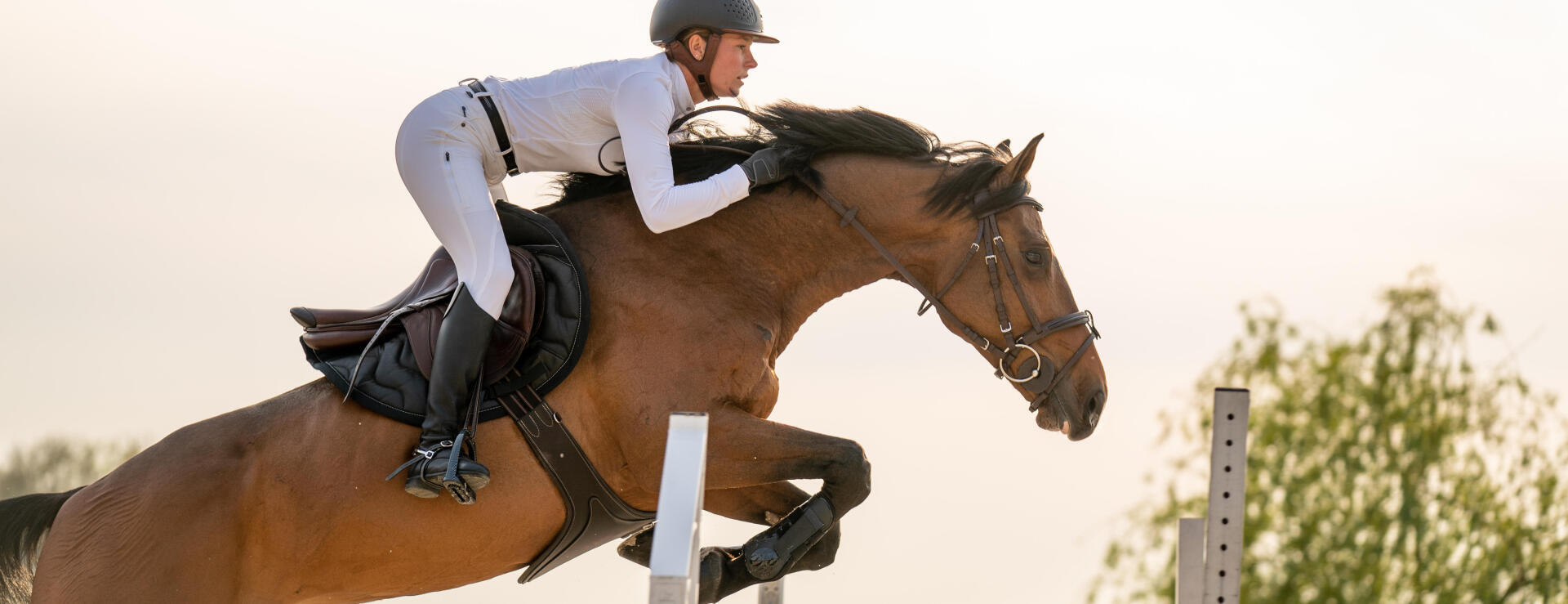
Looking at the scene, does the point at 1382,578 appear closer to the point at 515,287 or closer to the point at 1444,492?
the point at 1444,492

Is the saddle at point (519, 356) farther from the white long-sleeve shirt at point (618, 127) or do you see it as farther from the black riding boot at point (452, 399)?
the white long-sleeve shirt at point (618, 127)

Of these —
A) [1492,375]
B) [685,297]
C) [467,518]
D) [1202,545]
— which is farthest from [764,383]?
[1492,375]

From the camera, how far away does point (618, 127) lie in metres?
4.01

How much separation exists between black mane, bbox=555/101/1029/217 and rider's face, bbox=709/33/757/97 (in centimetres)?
20

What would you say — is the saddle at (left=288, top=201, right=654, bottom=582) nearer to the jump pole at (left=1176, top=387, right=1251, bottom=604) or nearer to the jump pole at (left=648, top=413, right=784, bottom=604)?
the jump pole at (left=648, top=413, right=784, bottom=604)

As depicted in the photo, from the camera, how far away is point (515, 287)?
402 cm

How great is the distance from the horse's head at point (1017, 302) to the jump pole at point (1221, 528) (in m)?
0.85

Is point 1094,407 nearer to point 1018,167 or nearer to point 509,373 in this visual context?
point 1018,167

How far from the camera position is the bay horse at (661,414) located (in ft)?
12.9

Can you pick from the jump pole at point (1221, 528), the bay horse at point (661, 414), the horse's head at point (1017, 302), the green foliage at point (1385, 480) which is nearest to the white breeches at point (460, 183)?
the bay horse at point (661, 414)

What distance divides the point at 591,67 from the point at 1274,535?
7655 millimetres

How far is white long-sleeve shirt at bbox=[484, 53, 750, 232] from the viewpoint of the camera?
13.0ft

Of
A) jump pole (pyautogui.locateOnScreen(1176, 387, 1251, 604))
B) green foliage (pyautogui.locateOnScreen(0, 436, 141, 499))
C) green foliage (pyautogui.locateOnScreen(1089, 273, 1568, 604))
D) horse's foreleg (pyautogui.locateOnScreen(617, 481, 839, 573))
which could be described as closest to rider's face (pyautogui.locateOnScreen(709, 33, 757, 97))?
horse's foreleg (pyautogui.locateOnScreen(617, 481, 839, 573))

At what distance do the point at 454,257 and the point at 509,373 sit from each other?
39 centimetres
